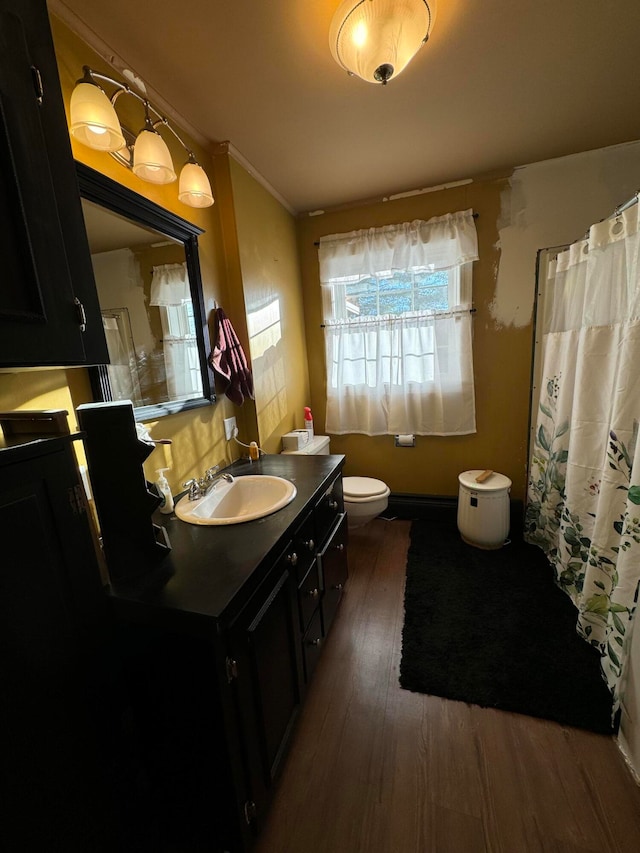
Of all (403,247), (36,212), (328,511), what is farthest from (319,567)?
(403,247)

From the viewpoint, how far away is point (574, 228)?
6.98ft

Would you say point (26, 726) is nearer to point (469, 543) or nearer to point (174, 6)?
point (174, 6)

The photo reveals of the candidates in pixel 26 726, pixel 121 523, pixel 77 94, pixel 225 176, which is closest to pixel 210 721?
pixel 26 726

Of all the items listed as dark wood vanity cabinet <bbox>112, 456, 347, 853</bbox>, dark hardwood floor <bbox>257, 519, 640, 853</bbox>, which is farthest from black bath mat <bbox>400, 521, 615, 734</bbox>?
dark wood vanity cabinet <bbox>112, 456, 347, 853</bbox>

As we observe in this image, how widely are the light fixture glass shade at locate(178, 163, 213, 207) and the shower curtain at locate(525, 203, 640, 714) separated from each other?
1698 mm

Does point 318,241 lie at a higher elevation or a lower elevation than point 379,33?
lower

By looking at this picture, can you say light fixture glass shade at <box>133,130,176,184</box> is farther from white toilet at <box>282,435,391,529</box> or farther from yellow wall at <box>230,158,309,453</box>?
white toilet at <box>282,435,391,529</box>

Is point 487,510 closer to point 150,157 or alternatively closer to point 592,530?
point 592,530

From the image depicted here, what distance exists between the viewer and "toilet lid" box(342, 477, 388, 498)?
7.39ft

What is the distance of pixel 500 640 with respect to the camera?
1.56 m

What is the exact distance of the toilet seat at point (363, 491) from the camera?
2.23 m

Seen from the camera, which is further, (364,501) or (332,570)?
(364,501)

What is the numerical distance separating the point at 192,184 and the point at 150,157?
22 centimetres

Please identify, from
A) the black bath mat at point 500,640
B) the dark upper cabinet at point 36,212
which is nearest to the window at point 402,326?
the black bath mat at point 500,640
